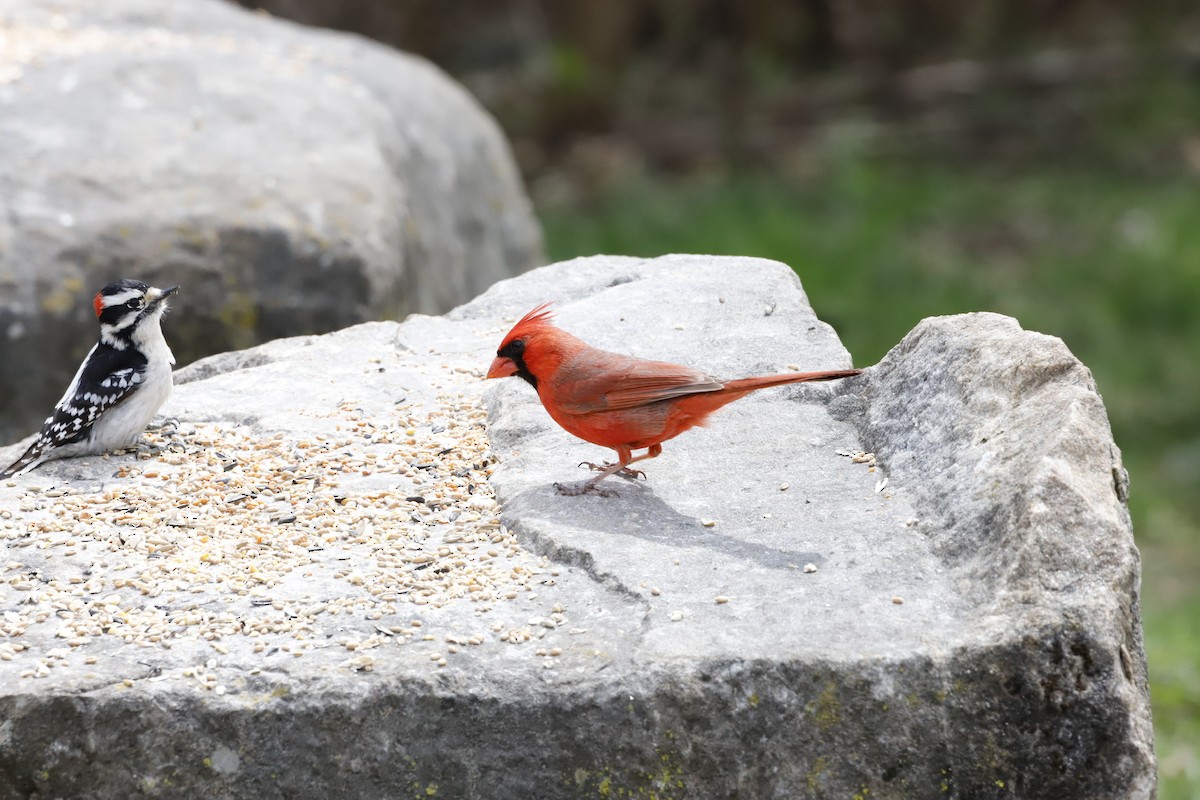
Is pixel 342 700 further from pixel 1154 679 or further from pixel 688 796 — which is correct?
pixel 1154 679

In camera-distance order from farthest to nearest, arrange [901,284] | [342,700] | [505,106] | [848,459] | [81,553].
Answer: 1. [505,106]
2. [901,284]
3. [848,459]
4. [81,553]
5. [342,700]

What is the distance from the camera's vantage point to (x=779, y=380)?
329 cm

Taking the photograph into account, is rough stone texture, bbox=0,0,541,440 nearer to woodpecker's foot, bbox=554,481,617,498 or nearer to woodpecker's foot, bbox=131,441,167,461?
woodpecker's foot, bbox=131,441,167,461

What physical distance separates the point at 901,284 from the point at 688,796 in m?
6.89

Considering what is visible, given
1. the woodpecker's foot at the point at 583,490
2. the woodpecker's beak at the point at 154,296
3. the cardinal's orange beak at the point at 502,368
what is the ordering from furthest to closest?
the woodpecker's beak at the point at 154,296, the cardinal's orange beak at the point at 502,368, the woodpecker's foot at the point at 583,490

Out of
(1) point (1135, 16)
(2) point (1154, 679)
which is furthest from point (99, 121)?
(1) point (1135, 16)

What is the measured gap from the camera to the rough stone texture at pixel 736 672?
266 centimetres

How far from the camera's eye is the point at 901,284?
9.23 metres

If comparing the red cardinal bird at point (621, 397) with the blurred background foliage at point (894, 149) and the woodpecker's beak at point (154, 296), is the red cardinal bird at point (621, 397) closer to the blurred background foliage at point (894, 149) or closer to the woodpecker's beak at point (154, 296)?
the woodpecker's beak at point (154, 296)

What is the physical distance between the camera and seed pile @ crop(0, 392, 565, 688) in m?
2.92

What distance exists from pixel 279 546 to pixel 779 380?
1159 millimetres

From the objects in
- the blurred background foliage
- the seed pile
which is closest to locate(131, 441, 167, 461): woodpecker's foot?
the seed pile

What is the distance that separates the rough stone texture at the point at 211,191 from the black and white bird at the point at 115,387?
4.06 ft

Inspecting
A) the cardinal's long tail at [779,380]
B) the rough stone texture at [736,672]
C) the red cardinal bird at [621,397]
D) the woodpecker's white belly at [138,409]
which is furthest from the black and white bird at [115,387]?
the cardinal's long tail at [779,380]
